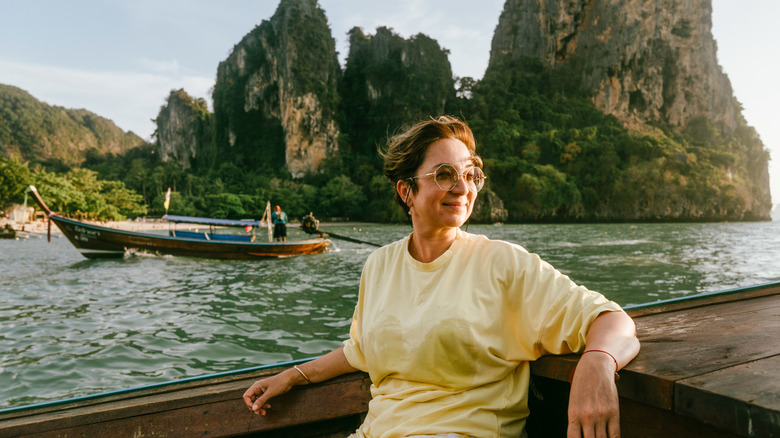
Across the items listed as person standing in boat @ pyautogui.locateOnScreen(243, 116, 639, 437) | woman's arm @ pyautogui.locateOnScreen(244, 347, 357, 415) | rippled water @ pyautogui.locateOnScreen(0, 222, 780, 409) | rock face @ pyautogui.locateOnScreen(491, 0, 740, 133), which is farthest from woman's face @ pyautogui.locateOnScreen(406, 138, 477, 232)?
rock face @ pyautogui.locateOnScreen(491, 0, 740, 133)

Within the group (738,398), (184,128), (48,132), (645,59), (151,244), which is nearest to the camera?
(738,398)

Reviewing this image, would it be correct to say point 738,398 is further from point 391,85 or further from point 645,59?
point 645,59

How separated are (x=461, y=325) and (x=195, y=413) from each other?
0.89 metres

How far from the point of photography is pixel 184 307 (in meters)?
7.46

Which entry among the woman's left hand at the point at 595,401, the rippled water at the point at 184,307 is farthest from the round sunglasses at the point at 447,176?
the rippled water at the point at 184,307

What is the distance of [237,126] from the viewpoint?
2729 inches

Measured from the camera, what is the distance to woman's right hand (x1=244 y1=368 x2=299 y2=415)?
1.40m

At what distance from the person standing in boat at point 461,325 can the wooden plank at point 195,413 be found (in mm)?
74

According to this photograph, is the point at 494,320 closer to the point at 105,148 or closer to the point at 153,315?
the point at 153,315

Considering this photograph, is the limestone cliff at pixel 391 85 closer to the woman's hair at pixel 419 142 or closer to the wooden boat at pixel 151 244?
the wooden boat at pixel 151 244

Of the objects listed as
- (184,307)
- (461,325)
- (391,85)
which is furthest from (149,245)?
(391,85)

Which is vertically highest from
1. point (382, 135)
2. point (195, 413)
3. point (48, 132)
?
point (48, 132)

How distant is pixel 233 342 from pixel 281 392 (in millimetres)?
4397

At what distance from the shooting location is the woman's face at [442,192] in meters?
1.31
